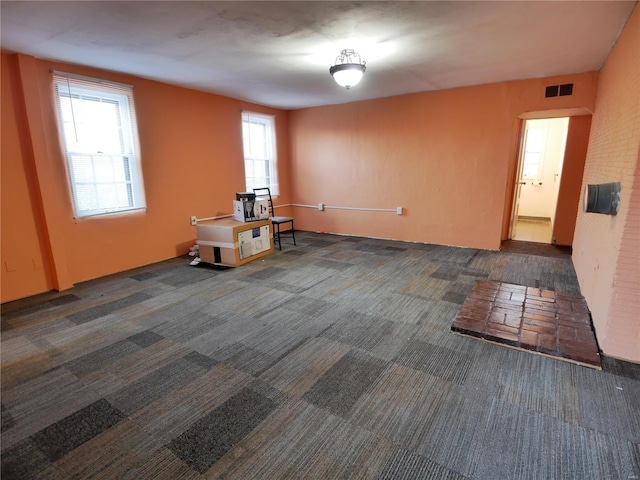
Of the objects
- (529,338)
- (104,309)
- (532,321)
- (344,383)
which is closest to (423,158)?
(532,321)

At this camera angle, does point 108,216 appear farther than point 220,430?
Yes

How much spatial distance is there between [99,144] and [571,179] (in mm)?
6469

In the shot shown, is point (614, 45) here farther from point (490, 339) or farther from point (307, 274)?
point (307, 274)

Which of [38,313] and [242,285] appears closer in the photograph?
[38,313]

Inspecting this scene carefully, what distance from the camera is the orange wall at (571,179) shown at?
4.80 meters

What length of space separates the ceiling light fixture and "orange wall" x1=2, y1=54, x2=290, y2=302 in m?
2.58

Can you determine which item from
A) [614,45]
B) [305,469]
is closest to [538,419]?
[305,469]

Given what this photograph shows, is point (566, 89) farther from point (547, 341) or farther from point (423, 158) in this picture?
point (547, 341)

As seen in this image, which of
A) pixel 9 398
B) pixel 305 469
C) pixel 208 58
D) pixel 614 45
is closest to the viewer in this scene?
pixel 305 469

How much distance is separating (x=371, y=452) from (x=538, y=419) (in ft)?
2.98

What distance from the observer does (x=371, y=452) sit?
154 centimetres

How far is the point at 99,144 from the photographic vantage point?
3.89 m

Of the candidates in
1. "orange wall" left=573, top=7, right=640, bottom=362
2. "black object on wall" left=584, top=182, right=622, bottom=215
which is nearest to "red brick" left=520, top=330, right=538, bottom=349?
"orange wall" left=573, top=7, right=640, bottom=362

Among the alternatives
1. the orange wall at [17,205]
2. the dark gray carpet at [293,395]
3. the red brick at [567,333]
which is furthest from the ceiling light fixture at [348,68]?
the orange wall at [17,205]
